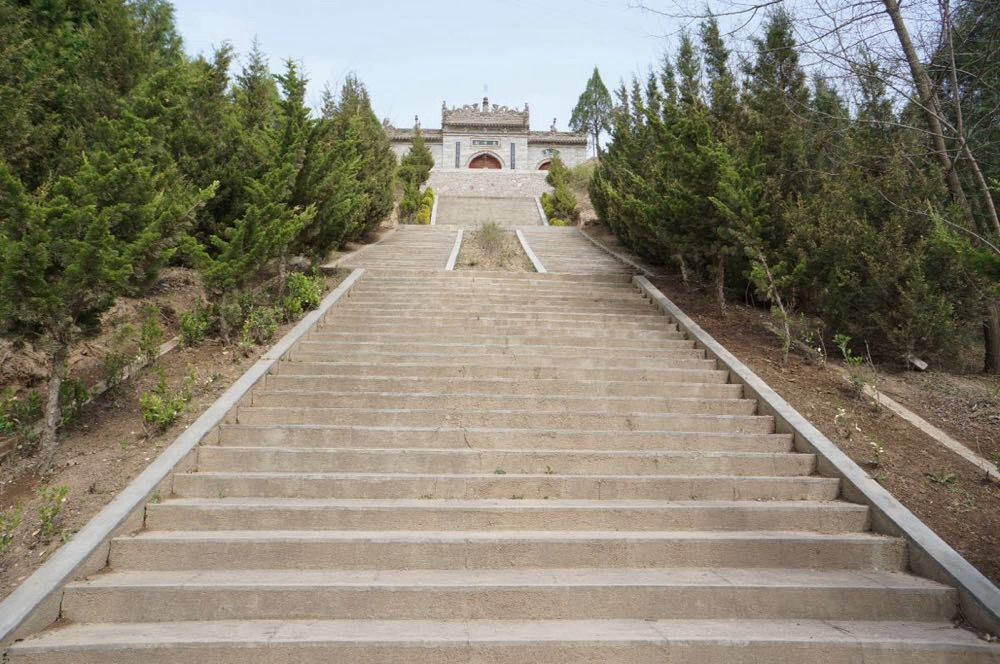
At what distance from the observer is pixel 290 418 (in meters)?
5.75

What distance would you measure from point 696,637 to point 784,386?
3.95 m

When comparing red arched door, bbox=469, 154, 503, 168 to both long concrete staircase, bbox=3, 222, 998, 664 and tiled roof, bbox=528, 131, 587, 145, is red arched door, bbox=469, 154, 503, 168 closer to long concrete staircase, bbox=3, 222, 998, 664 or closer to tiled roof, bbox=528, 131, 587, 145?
tiled roof, bbox=528, 131, 587, 145

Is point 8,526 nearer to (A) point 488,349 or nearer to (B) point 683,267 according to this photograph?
(A) point 488,349

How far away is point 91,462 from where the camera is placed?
4.89m

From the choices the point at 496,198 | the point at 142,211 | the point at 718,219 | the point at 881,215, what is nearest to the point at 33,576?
the point at 142,211

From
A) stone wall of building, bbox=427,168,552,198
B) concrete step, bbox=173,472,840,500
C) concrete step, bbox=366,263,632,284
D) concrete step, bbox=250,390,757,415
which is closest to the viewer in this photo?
concrete step, bbox=173,472,840,500

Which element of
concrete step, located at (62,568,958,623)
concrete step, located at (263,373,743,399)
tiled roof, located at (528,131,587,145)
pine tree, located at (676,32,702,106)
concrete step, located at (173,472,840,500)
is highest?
tiled roof, located at (528,131,587,145)

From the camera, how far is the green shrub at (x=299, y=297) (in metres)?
8.23

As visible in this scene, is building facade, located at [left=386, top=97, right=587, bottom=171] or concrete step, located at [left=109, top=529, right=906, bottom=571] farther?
building facade, located at [left=386, top=97, right=587, bottom=171]

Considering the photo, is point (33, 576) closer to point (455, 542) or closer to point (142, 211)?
point (455, 542)

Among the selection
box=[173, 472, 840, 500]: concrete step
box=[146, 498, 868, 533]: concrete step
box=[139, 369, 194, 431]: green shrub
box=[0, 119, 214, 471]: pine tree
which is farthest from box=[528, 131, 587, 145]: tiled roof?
box=[146, 498, 868, 533]: concrete step

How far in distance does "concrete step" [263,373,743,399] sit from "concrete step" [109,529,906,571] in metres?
2.35

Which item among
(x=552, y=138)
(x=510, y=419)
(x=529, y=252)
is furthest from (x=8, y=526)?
(x=552, y=138)

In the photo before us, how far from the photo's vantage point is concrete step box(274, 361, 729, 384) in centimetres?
682
